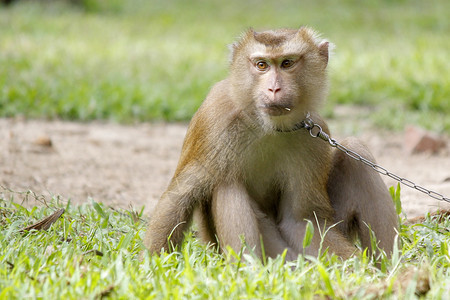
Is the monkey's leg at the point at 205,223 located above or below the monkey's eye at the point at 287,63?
below

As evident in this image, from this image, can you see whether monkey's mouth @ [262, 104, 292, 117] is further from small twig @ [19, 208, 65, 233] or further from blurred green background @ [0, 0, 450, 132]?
small twig @ [19, 208, 65, 233]

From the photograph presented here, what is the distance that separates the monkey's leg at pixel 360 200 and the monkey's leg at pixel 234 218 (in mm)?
649

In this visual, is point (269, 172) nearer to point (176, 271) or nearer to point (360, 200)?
point (360, 200)

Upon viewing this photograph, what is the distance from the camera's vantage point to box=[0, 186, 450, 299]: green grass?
3.27 m

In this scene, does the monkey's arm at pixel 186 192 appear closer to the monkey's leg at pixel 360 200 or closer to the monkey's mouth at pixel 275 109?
the monkey's mouth at pixel 275 109

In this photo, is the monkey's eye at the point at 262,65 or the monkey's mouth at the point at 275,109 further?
the monkey's eye at the point at 262,65

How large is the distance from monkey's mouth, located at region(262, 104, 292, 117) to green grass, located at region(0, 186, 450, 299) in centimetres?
86

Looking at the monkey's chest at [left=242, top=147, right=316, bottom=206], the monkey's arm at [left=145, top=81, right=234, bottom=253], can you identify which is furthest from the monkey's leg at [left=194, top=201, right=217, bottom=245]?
the monkey's chest at [left=242, top=147, right=316, bottom=206]

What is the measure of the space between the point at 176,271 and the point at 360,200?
1.35 metres

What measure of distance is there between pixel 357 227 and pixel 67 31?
35.6 ft

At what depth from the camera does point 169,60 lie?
12320 millimetres

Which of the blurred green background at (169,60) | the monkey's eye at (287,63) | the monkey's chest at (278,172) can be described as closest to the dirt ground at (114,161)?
the blurred green background at (169,60)

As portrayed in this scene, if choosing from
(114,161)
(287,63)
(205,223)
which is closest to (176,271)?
(205,223)

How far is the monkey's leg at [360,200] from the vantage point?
14.5 ft
